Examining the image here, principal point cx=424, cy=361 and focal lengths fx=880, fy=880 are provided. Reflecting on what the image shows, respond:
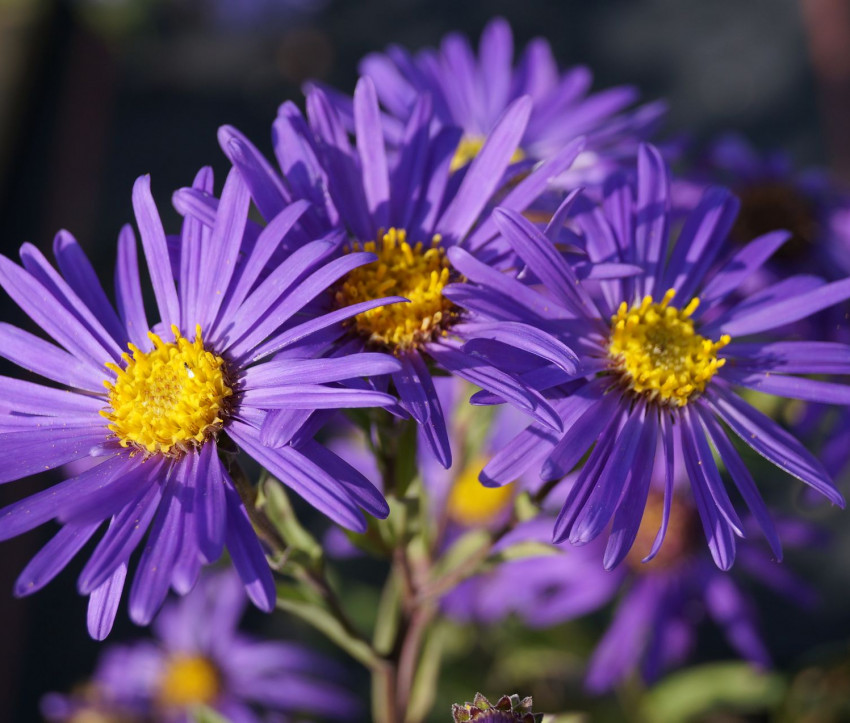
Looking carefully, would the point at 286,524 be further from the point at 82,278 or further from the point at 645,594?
the point at 645,594

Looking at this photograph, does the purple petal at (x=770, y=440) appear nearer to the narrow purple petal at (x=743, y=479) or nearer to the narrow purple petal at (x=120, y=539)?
the narrow purple petal at (x=743, y=479)

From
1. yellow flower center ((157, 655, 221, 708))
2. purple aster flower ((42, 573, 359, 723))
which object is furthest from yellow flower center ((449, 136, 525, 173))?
yellow flower center ((157, 655, 221, 708))

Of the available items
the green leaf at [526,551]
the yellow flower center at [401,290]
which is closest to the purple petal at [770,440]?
the green leaf at [526,551]

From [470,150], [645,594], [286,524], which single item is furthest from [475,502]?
[286,524]

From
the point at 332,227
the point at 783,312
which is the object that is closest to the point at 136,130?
the point at 332,227

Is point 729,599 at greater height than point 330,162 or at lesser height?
lesser

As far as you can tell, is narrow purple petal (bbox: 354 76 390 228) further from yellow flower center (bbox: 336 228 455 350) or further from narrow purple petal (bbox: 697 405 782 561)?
narrow purple petal (bbox: 697 405 782 561)

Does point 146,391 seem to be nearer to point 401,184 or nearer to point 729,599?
point 401,184
